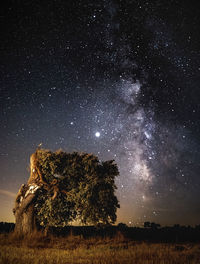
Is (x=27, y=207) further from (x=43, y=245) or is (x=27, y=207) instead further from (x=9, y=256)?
(x=9, y=256)

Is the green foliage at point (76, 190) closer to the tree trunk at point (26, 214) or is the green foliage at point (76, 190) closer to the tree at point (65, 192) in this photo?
the tree at point (65, 192)

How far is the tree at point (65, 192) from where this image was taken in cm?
1897

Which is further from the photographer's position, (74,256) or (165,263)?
(74,256)

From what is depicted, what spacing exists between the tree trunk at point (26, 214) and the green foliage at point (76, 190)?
697 mm

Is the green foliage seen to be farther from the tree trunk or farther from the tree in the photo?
the tree trunk

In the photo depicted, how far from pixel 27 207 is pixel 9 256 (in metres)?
9.54

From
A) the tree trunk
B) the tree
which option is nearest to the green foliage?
the tree

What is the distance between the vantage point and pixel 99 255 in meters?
11.3

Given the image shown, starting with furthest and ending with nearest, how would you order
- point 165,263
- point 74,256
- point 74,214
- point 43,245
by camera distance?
point 74,214, point 43,245, point 74,256, point 165,263

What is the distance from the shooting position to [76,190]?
19.5 meters

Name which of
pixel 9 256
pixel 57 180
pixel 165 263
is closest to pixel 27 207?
pixel 57 180

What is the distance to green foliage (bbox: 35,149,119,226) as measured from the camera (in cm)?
1891

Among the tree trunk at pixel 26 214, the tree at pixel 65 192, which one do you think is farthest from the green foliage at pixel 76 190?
the tree trunk at pixel 26 214

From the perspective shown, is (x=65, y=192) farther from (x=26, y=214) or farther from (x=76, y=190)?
(x=26, y=214)
